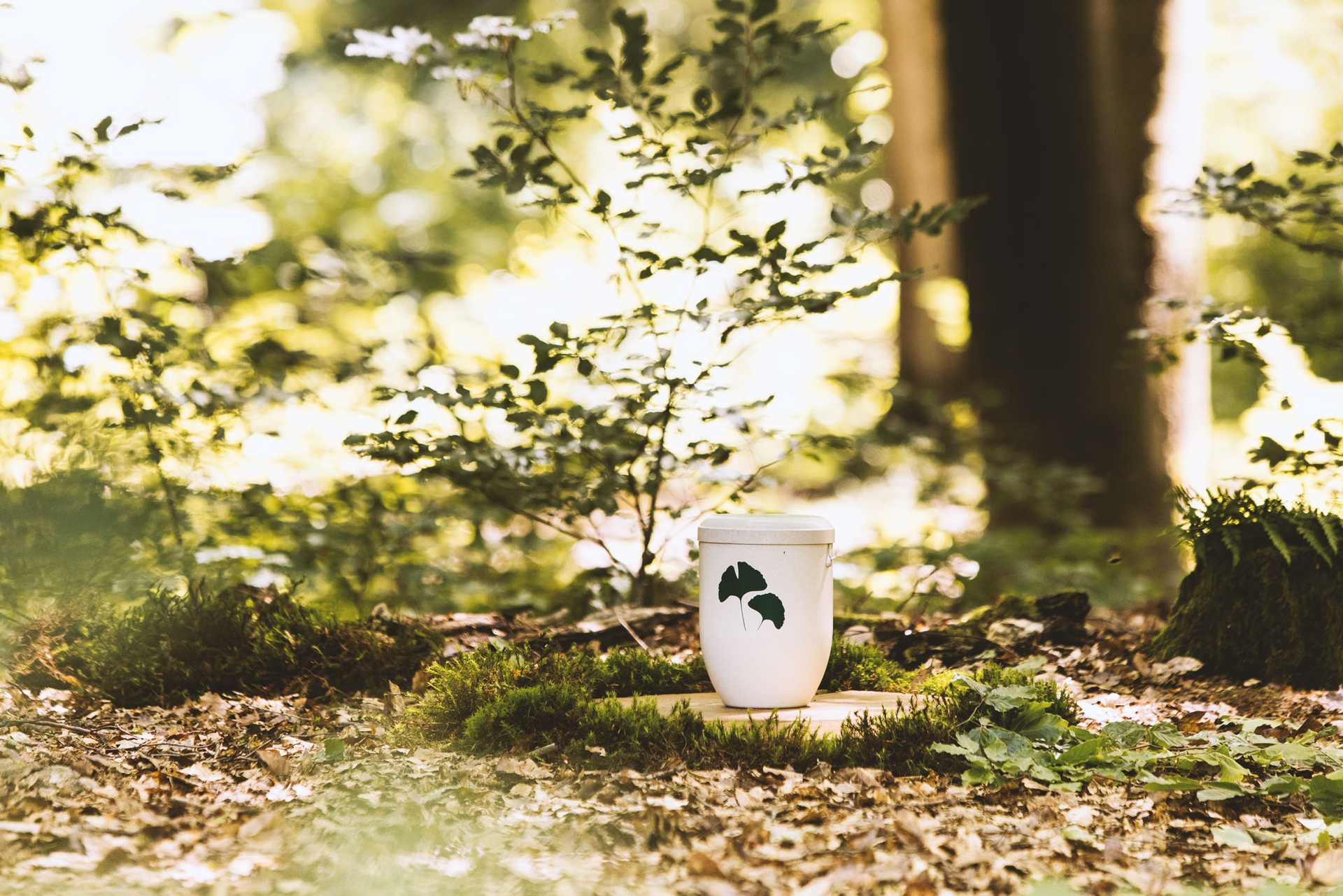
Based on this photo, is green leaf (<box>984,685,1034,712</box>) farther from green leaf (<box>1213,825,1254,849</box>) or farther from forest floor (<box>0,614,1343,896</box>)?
green leaf (<box>1213,825,1254,849</box>)

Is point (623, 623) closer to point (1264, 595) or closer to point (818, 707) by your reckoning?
point (818, 707)

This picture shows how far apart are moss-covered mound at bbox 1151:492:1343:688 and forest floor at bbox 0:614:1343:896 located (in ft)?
1.83

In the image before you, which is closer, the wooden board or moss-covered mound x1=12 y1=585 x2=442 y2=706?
the wooden board

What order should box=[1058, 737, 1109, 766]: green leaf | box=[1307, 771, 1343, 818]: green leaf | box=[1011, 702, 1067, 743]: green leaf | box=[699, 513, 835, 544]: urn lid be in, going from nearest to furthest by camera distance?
box=[1307, 771, 1343, 818]: green leaf < box=[1058, 737, 1109, 766]: green leaf < box=[1011, 702, 1067, 743]: green leaf < box=[699, 513, 835, 544]: urn lid

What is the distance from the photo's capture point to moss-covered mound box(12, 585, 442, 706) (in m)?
3.98

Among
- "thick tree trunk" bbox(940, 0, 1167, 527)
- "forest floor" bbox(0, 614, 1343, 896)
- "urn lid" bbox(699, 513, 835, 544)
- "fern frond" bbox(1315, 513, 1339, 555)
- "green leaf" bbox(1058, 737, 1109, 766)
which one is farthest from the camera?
"thick tree trunk" bbox(940, 0, 1167, 527)

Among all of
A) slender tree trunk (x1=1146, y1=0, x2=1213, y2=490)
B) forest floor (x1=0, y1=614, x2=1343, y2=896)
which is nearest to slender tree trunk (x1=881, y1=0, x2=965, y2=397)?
slender tree trunk (x1=1146, y1=0, x2=1213, y2=490)

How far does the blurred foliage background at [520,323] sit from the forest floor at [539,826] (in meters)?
1.05

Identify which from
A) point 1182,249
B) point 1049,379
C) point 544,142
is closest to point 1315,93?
point 1182,249

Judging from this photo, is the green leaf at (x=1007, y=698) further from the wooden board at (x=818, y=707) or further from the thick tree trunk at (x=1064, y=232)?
the thick tree trunk at (x=1064, y=232)

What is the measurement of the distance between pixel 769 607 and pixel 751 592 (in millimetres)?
72

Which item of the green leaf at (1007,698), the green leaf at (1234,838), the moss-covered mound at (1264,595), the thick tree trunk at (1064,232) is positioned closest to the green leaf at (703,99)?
the green leaf at (1007,698)

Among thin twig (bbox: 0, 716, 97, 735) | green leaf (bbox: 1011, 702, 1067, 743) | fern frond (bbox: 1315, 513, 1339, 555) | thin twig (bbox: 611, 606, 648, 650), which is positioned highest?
fern frond (bbox: 1315, 513, 1339, 555)

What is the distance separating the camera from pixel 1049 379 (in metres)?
7.30
